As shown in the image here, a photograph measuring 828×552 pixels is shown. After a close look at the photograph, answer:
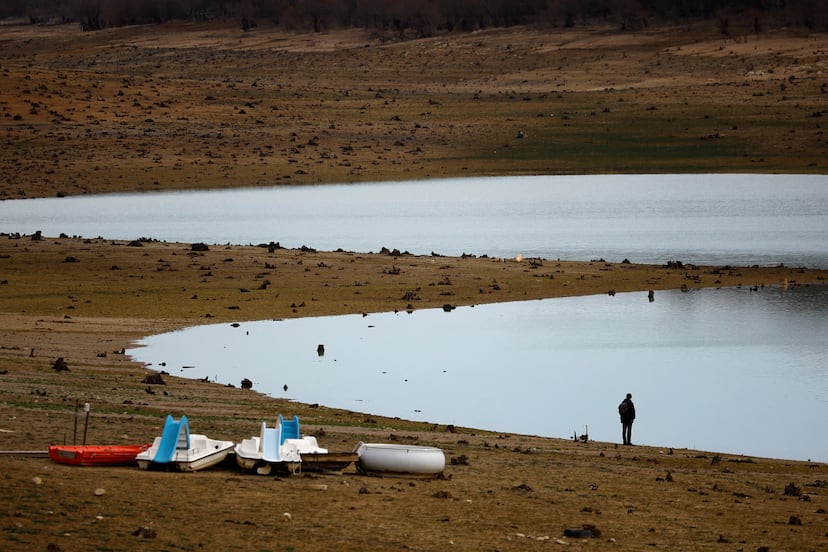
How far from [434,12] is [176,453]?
382 feet

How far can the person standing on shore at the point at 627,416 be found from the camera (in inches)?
878

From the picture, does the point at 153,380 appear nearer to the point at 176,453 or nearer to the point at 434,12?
the point at 176,453

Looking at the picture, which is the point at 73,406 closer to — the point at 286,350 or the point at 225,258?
the point at 286,350

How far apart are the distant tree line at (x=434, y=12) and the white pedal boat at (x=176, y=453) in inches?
3626

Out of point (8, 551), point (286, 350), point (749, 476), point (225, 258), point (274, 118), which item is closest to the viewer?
point (8, 551)

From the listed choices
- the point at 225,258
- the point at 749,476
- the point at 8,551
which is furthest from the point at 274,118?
the point at 8,551

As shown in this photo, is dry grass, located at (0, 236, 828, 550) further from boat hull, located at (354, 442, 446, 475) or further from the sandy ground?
boat hull, located at (354, 442, 446, 475)

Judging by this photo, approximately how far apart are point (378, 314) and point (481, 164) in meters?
33.0

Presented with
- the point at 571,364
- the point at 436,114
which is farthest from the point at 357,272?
the point at 436,114

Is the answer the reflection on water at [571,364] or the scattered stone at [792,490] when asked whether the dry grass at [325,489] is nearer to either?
the scattered stone at [792,490]

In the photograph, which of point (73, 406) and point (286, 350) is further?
point (286, 350)

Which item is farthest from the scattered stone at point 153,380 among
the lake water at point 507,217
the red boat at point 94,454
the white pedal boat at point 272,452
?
the lake water at point 507,217

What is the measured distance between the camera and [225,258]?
43.2 metres

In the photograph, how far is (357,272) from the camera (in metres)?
41.7
